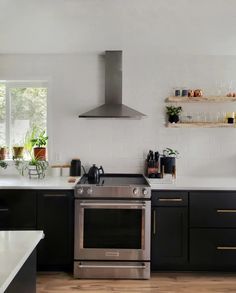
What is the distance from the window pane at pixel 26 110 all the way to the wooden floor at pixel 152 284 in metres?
1.72

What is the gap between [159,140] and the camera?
13.0ft

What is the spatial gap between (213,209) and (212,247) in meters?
0.38

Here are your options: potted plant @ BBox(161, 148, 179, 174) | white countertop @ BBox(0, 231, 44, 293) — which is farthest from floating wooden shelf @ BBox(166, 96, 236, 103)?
white countertop @ BBox(0, 231, 44, 293)

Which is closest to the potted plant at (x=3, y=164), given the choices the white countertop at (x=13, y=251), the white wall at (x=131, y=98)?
the white wall at (x=131, y=98)

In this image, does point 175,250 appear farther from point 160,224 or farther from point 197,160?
point 197,160

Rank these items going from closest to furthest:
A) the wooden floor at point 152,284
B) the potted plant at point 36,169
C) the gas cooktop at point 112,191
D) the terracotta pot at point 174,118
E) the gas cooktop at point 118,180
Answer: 1. the wooden floor at point 152,284
2. the gas cooktop at point 112,191
3. the gas cooktop at point 118,180
4. the potted plant at point 36,169
5. the terracotta pot at point 174,118

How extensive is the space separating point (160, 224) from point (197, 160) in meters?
1.09

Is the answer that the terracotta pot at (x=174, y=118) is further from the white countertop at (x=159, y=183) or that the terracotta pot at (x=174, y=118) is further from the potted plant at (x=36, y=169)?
the potted plant at (x=36, y=169)

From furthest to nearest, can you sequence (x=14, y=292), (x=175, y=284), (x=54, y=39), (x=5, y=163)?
(x=5, y=163)
(x=54, y=39)
(x=175, y=284)
(x=14, y=292)

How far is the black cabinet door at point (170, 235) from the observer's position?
10.7 ft

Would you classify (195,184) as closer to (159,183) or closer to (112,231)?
(159,183)

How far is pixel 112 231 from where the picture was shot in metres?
3.22

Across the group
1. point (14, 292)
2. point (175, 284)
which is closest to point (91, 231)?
point (175, 284)

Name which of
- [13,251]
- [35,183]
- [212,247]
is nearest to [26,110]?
[35,183]
